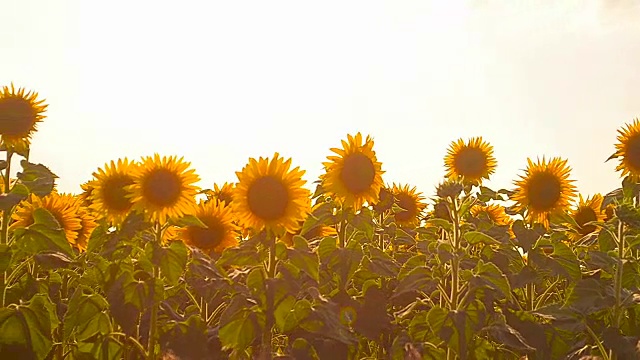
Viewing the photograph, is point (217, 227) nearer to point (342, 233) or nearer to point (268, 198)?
point (268, 198)

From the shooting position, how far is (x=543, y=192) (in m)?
8.28

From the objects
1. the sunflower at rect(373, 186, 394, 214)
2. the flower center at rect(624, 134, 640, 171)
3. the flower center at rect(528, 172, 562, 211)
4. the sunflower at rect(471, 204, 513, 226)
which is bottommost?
the sunflower at rect(373, 186, 394, 214)

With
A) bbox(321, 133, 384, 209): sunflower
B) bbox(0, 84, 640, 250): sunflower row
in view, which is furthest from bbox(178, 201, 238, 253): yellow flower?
bbox(321, 133, 384, 209): sunflower

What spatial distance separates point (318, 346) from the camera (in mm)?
5211

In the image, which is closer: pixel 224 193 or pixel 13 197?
pixel 13 197

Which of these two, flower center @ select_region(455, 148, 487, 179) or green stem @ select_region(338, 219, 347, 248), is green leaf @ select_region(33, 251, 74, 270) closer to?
green stem @ select_region(338, 219, 347, 248)

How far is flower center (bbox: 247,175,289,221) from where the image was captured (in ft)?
18.5

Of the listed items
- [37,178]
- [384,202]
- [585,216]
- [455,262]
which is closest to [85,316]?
[37,178]

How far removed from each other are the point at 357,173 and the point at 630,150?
11.5ft

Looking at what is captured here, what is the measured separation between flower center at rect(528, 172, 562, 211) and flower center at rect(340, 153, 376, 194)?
8.28 ft

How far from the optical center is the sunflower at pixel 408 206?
10586 mm

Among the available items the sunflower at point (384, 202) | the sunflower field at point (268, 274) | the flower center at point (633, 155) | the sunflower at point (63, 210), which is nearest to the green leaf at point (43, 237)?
the sunflower field at point (268, 274)

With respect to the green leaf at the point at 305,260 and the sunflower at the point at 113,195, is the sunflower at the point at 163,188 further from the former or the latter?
the green leaf at the point at 305,260

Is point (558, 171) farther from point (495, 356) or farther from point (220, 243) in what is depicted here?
point (220, 243)
